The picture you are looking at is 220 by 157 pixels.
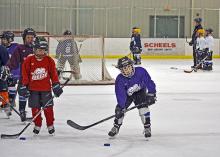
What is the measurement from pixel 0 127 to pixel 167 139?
5.92 feet

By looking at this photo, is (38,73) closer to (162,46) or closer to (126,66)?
(126,66)

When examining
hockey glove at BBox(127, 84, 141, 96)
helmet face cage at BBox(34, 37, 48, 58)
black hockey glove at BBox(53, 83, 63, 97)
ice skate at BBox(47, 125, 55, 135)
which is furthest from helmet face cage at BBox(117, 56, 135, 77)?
ice skate at BBox(47, 125, 55, 135)

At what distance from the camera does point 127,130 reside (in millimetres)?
5926

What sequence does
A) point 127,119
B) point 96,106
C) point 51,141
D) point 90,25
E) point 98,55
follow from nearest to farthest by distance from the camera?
point 51,141 → point 127,119 → point 96,106 → point 98,55 → point 90,25

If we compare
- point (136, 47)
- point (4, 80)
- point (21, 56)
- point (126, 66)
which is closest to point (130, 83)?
point (126, 66)

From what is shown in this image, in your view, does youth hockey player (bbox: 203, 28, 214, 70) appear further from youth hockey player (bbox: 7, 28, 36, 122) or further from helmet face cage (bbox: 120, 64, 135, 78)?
helmet face cage (bbox: 120, 64, 135, 78)

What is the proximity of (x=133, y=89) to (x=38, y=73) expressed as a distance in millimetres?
917

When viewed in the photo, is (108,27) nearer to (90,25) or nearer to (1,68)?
(90,25)

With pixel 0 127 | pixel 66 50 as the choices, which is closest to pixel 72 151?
pixel 0 127

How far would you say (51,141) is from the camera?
→ 5273mm

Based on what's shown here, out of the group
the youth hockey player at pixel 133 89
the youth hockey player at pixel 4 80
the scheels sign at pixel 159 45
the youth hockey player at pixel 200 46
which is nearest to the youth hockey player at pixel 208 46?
the youth hockey player at pixel 200 46

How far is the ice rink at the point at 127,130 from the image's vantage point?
15.8 feet

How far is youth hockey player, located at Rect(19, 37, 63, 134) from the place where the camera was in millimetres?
5438

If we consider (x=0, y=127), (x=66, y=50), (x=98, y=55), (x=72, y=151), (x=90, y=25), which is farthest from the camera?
(x=90, y=25)
